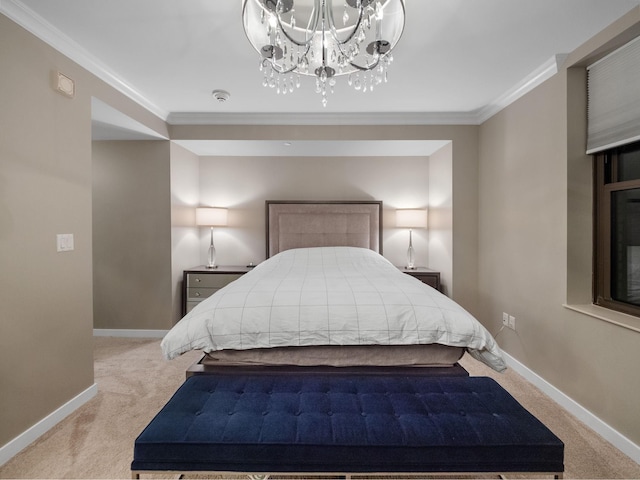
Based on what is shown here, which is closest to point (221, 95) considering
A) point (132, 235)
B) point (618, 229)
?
point (132, 235)

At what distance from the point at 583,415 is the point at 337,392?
175 cm

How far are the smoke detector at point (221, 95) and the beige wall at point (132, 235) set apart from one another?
3.09 feet

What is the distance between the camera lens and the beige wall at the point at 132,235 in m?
3.38

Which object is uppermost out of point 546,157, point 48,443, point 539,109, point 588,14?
point 588,14

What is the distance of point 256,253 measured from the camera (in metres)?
4.00

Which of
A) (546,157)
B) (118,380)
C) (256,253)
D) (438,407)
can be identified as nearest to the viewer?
(438,407)

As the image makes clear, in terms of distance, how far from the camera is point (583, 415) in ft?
6.38

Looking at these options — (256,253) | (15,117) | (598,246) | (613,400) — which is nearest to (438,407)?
(613,400)

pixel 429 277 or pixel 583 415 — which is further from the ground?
pixel 429 277

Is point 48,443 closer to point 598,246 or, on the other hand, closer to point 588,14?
point 598,246

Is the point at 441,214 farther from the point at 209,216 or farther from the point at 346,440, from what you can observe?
the point at 346,440

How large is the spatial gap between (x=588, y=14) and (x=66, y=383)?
3908mm

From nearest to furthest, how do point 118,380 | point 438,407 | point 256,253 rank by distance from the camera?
1. point 438,407
2. point 118,380
3. point 256,253

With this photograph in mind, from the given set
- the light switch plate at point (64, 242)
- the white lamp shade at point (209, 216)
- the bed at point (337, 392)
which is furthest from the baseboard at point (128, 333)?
the bed at point (337, 392)
